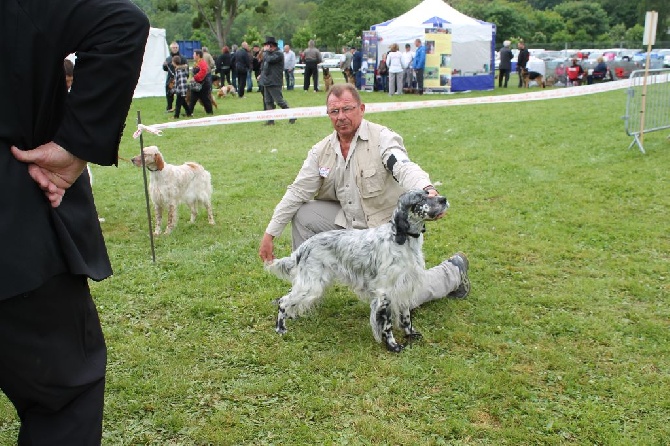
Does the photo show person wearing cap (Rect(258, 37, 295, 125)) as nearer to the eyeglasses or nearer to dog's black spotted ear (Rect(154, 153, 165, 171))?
dog's black spotted ear (Rect(154, 153, 165, 171))

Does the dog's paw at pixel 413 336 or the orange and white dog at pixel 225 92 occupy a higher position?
the orange and white dog at pixel 225 92

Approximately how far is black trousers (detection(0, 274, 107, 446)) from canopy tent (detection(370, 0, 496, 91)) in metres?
23.6

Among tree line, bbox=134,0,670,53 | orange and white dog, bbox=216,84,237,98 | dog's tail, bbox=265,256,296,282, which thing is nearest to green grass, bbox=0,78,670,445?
dog's tail, bbox=265,256,296,282

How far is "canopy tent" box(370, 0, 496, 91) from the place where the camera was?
78.9 feet

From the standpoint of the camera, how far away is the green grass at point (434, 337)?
11.0 ft

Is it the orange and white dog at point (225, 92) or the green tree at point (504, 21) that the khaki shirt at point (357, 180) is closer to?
the orange and white dog at point (225, 92)

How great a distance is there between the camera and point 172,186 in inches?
278

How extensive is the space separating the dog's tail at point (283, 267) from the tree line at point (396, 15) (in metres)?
47.7

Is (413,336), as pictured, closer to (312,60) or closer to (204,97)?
(204,97)

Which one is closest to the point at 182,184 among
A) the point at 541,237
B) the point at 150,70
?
the point at 541,237

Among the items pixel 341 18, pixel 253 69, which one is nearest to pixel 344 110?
pixel 253 69

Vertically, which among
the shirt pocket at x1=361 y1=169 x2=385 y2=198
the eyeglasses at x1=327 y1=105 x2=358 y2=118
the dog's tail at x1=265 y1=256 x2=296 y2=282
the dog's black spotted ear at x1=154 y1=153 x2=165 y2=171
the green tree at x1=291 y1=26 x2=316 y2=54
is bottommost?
the dog's tail at x1=265 y1=256 x2=296 y2=282

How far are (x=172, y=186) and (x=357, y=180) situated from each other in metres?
3.22

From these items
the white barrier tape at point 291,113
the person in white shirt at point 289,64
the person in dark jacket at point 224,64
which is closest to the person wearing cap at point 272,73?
the white barrier tape at point 291,113
